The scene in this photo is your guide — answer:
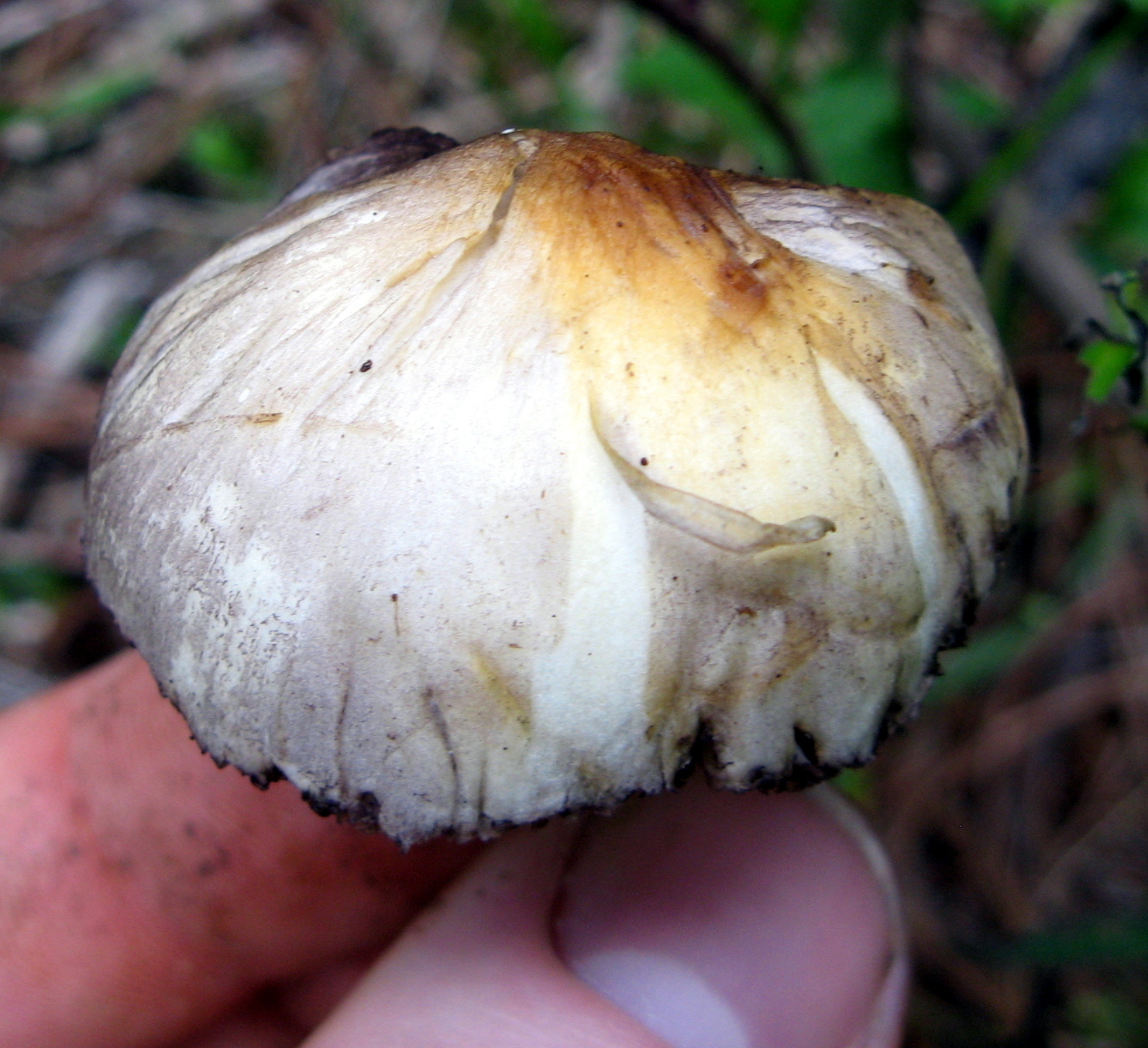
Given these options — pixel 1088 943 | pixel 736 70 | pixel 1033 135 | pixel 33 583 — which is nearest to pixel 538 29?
pixel 736 70

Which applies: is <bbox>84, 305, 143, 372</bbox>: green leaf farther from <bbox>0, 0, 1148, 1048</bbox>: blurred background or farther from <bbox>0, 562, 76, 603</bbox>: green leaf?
<bbox>0, 562, 76, 603</bbox>: green leaf

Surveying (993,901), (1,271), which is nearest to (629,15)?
(1,271)

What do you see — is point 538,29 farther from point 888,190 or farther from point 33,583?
point 33,583

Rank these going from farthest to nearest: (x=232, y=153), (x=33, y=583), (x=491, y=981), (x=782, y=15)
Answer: (x=232, y=153), (x=33, y=583), (x=782, y=15), (x=491, y=981)

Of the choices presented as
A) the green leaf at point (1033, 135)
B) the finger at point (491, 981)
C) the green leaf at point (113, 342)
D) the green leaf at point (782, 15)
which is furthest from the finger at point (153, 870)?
the green leaf at point (782, 15)

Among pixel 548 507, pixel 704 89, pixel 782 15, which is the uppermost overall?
pixel 782 15

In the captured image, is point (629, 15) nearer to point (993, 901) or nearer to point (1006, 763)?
point (1006, 763)

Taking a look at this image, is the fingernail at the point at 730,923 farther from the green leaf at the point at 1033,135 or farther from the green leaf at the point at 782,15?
the green leaf at the point at 782,15
